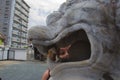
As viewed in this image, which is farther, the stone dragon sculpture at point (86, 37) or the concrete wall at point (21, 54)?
the concrete wall at point (21, 54)

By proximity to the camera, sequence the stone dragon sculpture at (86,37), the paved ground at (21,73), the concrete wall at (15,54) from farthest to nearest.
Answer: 1. the concrete wall at (15,54)
2. the paved ground at (21,73)
3. the stone dragon sculpture at (86,37)

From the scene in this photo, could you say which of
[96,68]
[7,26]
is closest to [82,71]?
[96,68]

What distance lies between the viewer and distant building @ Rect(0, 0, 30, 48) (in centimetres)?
6725

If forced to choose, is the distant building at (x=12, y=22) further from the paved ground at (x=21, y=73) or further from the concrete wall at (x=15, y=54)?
the paved ground at (x=21, y=73)

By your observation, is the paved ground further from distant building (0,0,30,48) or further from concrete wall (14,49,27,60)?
distant building (0,0,30,48)

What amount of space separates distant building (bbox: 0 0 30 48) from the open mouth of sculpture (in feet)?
208

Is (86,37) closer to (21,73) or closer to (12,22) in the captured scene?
(21,73)

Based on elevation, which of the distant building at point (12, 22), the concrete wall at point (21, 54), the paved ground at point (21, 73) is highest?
the distant building at point (12, 22)

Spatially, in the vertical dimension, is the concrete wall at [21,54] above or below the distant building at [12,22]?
below

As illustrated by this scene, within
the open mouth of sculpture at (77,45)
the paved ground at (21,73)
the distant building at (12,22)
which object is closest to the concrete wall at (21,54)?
the paved ground at (21,73)

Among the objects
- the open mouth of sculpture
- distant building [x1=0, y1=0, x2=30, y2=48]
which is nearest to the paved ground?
the open mouth of sculpture

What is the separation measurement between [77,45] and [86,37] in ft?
0.35

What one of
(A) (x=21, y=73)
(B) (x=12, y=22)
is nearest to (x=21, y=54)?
(A) (x=21, y=73)

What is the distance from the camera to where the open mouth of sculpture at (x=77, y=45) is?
1882 millimetres
